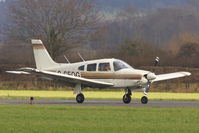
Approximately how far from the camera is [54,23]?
6362 cm

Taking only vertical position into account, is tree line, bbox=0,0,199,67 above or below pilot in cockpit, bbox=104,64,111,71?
above

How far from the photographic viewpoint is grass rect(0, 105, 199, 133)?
18500 millimetres

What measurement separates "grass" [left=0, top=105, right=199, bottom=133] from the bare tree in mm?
36719

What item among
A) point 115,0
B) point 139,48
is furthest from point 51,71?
point 115,0

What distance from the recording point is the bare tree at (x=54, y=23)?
62.8m

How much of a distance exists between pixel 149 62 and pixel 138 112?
32.2 meters

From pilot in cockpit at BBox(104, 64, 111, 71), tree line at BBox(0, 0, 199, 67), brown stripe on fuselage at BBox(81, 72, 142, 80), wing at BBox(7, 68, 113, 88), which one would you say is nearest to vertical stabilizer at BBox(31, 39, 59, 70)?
wing at BBox(7, 68, 113, 88)

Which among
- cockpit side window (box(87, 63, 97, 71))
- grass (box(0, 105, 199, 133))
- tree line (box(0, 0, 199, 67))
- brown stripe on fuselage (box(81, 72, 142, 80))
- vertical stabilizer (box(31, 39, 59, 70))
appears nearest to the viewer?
grass (box(0, 105, 199, 133))

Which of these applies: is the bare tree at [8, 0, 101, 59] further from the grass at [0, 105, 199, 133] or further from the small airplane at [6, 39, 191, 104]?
the grass at [0, 105, 199, 133]

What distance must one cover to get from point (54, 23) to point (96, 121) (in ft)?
142

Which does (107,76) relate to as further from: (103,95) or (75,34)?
(75,34)

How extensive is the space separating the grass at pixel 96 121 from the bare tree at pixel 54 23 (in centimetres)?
3672

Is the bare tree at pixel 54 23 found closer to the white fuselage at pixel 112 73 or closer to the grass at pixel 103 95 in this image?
the grass at pixel 103 95

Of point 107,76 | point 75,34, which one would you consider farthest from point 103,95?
point 75,34
